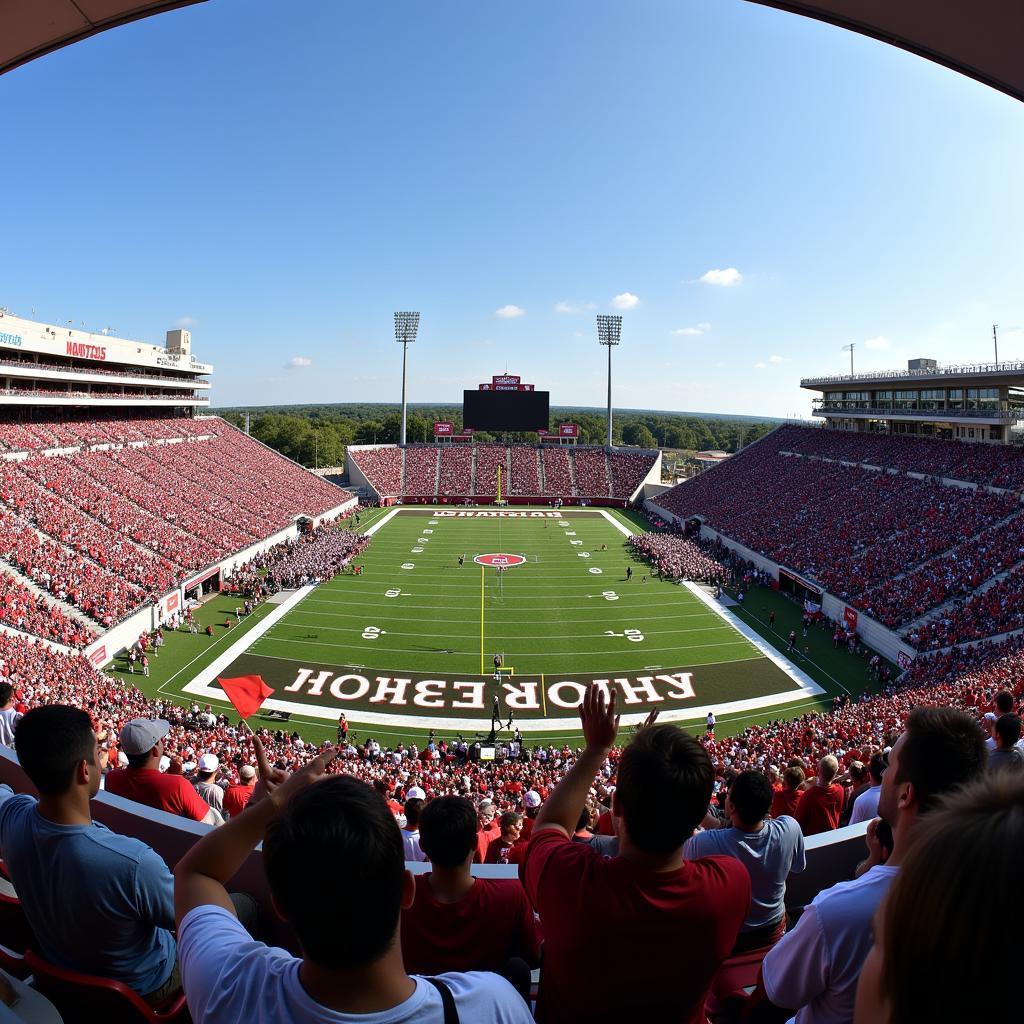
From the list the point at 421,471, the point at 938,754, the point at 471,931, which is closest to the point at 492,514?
the point at 421,471

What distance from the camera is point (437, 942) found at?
8.37 feet

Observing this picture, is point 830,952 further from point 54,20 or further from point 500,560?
point 500,560

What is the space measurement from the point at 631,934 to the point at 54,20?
4.39m

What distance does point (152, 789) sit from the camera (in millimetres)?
4648

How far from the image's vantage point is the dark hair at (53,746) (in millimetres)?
2635

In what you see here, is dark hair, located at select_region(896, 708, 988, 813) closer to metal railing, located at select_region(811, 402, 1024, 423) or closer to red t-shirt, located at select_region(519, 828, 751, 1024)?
red t-shirt, located at select_region(519, 828, 751, 1024)

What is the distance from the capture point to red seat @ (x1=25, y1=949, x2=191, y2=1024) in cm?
224

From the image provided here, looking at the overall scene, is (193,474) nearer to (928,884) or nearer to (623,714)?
(623,714)

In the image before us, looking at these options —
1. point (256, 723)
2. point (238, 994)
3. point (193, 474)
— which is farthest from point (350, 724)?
point (193, 474)

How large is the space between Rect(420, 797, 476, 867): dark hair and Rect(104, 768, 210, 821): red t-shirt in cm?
261

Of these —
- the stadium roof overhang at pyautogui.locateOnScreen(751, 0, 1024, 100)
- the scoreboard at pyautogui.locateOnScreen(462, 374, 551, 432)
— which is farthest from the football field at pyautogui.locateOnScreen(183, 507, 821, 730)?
the scoreboard at pyautogui.locateOnScreen(462, 374, 551, 432)

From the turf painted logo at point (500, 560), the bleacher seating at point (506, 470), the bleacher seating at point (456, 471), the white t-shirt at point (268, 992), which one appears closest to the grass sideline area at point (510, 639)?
the turf painted logo at point (500, 560)

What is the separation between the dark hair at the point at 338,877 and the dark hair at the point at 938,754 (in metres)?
2.03

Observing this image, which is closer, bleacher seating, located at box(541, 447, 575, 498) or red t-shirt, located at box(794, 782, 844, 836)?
red t-shirt, located at box(794, 782, 844, 836)
